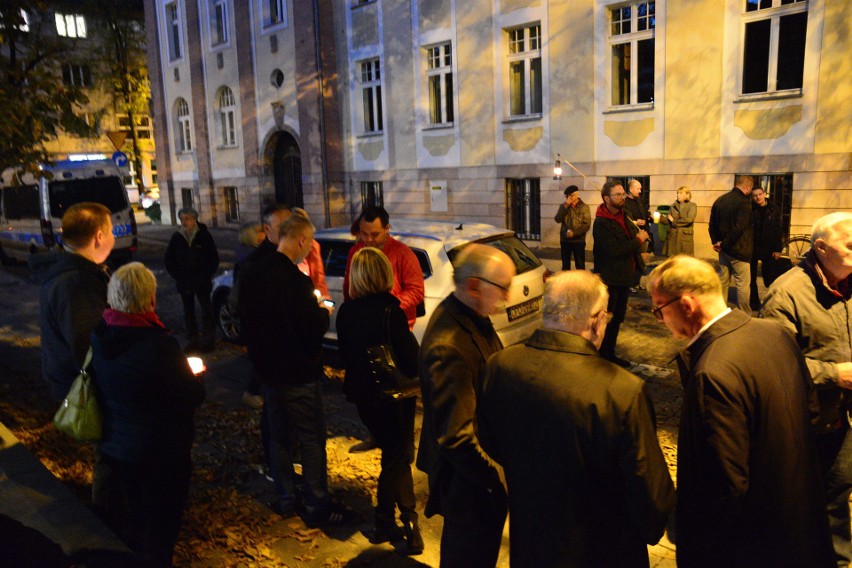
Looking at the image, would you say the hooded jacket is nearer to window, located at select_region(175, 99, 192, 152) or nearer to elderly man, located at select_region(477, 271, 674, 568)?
elderly man, located at select_region(477, 271, 674, 568)

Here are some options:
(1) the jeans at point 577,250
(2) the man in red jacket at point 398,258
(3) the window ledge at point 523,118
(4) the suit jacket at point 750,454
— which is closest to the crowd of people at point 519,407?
(4) the suit jacket at point 750,454

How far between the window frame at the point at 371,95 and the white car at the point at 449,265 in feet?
43.0

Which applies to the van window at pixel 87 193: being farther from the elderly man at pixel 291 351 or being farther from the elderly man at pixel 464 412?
the elderly man at pixel 464 412

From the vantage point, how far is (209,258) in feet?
27.0

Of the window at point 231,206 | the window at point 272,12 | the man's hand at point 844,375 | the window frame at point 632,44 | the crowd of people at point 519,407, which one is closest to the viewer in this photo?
the crowd of people at point 519,407

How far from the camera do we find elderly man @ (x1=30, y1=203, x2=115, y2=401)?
3.63m

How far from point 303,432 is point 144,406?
1.23 m

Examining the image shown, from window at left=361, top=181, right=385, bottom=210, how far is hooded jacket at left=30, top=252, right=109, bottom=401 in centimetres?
1718

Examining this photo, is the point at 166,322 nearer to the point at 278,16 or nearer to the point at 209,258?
the point at 209,258

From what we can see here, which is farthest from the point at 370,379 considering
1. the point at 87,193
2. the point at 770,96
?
the point at 87,193

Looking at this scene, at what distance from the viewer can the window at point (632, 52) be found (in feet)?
47.6

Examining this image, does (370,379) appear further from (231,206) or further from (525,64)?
(231,206)

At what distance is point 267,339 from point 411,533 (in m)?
1.47

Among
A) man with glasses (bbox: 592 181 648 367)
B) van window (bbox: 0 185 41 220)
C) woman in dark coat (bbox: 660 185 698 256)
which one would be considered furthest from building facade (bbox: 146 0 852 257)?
van window (bbox: 0 185 41 220)
